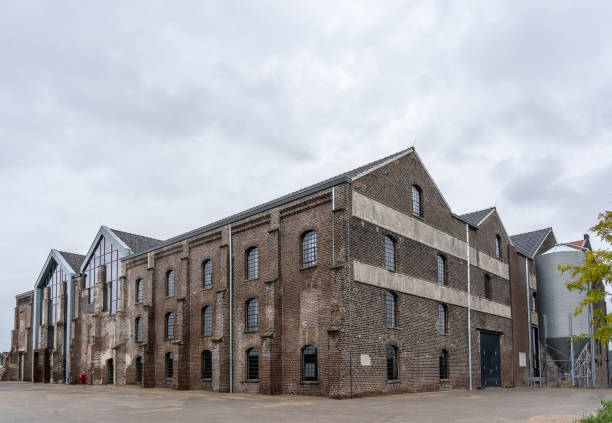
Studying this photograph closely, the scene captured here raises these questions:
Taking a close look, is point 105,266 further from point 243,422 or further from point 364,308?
point 243,422

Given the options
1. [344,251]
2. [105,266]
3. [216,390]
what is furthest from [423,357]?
[105,266]

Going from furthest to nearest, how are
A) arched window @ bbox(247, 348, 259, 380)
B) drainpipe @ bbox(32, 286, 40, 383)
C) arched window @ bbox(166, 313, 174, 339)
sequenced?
drainpipe @ bbox(32, 286, 40, 383) < arched window @ bbox(166, 313, 174, 339) < arched window @ bbox(247, 348, 259, 380)

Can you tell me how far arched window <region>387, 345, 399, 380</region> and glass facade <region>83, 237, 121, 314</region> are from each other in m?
22.0

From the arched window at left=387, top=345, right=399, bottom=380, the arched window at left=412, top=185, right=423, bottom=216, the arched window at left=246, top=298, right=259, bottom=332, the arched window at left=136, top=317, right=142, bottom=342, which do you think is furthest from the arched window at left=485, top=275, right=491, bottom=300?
the arched window at left=136, top=317, right=142, bottom=342

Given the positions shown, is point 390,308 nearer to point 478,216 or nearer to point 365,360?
point 365,360

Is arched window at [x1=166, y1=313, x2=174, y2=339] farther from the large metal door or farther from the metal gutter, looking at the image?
the large metal door

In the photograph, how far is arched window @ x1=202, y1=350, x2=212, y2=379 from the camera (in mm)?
30516

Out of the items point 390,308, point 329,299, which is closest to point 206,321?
point 329,299

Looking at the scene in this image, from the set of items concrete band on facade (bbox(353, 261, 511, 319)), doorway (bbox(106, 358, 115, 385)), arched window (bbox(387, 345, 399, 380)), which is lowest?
doorway (bbox(106, 358, 115, 385))

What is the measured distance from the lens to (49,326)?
163 ft

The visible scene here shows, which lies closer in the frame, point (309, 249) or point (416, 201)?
point (309, 249)

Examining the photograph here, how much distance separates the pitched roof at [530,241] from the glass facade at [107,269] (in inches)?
1139

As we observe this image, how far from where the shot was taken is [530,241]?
43438 millimetres

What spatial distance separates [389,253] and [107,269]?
24405 mm
